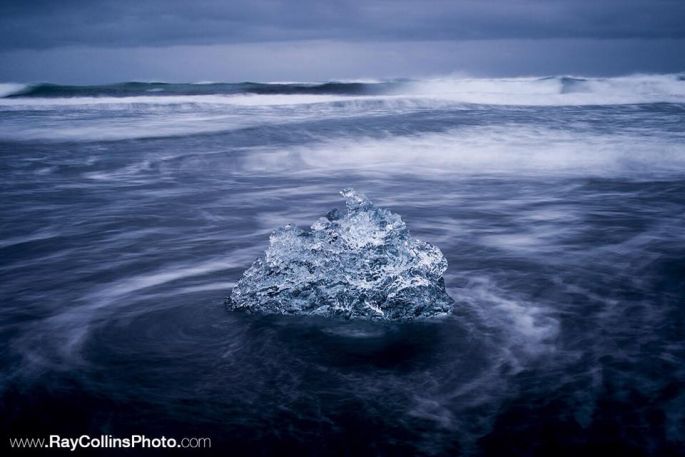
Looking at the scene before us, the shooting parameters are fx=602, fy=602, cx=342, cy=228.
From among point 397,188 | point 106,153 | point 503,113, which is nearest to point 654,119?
point 503,113

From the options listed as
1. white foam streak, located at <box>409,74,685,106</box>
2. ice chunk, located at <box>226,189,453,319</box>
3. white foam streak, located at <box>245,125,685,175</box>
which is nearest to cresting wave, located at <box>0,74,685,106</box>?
white foam streak, located at <box>409,74,685,106</box>

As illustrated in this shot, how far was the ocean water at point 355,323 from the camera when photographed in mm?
2668

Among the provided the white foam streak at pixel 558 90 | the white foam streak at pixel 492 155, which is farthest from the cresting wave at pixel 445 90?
the white foam streak at pixel 492 155

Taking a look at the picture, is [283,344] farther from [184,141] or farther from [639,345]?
[184,141]

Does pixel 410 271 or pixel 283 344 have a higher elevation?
pixel 410 271

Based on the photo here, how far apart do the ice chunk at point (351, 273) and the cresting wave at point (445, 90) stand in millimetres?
23971

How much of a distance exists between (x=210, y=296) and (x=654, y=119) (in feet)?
56.9

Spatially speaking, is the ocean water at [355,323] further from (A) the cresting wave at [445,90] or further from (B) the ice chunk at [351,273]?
(A) the cresting wave at [445,90]

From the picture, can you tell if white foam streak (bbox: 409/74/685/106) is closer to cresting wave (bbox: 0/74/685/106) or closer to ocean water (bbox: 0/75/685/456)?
cresting wave (bbox: 0/74/685/106)

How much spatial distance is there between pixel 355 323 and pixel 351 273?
0.31m

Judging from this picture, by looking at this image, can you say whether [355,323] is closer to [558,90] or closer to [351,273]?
[351,273]

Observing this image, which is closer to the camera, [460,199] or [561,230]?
[561,230]

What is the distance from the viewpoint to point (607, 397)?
2840 millimetres

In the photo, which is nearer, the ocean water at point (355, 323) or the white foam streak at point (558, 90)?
the ocean water at point (355, 323)
